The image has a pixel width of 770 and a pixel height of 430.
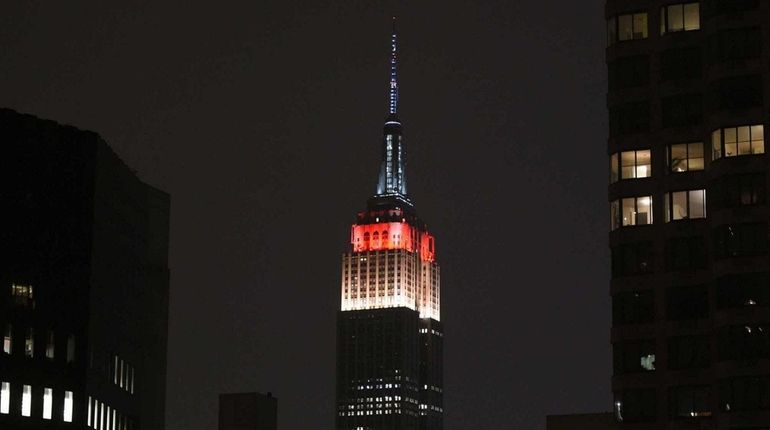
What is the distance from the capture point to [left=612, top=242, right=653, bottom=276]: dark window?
144 m

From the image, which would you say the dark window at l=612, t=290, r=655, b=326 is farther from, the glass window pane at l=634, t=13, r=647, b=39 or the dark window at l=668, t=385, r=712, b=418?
the glass window pane at l=634, t=13, r=647, b=39

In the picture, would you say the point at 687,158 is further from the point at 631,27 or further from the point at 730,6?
the point at 730,6

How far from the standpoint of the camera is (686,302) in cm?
14188

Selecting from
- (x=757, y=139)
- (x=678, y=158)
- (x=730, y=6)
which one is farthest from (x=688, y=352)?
(x=730, y=6)

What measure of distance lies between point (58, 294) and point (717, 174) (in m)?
73.1

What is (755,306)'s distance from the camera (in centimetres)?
13700

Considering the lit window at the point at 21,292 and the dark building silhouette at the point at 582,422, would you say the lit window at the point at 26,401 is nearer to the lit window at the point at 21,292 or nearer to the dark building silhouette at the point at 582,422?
the lit window at the point at 21,292

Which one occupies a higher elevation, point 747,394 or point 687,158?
point 687,158

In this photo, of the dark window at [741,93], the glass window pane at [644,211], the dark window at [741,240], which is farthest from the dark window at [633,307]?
the dark window at [741,93]

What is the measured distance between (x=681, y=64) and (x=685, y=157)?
7.30m

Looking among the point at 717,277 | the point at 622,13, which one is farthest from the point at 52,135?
the point at 717,277

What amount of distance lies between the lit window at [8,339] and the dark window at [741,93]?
244 feet

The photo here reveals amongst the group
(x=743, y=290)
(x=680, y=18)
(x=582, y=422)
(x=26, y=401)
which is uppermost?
(x=680, y=18)

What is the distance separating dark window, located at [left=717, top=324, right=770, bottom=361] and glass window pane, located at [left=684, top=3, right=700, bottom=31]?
24.6 meters
